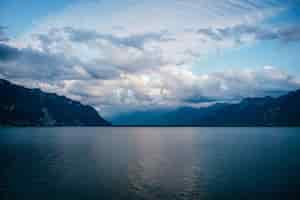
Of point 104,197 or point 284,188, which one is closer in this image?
point 104,197

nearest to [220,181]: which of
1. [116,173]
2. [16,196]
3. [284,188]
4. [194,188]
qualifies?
[194,188]

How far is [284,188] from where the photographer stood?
55.2 metres

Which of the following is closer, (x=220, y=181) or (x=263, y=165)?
(x=220, y=181)

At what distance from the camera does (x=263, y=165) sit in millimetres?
83375

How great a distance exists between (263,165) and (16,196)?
68.5 m

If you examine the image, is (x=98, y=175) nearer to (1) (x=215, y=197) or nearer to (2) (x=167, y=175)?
(2) (x=167, y=175)

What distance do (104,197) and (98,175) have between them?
20.5 meters

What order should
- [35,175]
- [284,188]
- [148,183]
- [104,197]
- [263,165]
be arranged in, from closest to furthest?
1. [104,197]
2. [284,188]
3. [148,183]
4. [35,175]
5. [263,165]

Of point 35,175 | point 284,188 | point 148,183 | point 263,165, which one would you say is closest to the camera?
point 284,188

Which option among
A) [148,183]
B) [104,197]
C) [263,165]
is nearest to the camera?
[104,197]

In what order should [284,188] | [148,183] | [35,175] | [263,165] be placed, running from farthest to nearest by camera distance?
1. [263,165]
2. [35,175]
3. [148,183]
4. [284,188]

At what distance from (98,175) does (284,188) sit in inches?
1687

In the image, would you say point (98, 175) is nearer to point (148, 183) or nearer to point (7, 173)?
point (148, 183)

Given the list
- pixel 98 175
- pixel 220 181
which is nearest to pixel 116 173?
pixel 98 175
